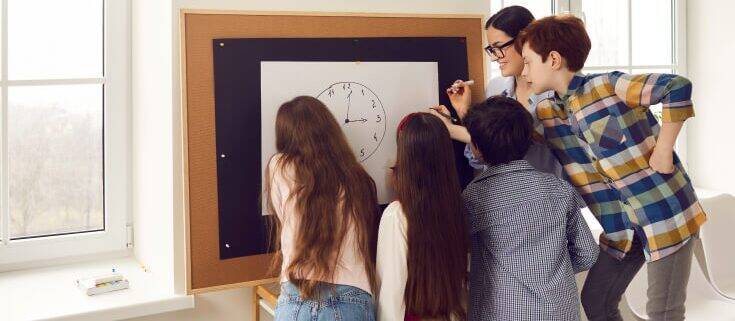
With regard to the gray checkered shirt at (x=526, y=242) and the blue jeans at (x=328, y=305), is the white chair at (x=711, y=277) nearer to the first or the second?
the gray checkered shirt at (x=526, y=242)

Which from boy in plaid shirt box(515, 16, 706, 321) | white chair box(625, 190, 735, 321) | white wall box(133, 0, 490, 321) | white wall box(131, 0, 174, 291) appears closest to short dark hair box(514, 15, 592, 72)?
boy in plaid shirt box(515, 16, 706, 321)

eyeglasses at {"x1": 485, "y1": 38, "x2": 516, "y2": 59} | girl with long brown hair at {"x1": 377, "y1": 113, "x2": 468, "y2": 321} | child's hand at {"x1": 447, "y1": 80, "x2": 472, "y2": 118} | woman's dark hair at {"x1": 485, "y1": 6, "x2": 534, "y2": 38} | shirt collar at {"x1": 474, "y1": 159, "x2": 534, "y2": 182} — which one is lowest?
girl with long brown hair at {"x1": 377, "y1": 113, "x2": 468, "y2": 321}

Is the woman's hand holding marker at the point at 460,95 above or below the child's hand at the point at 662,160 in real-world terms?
above

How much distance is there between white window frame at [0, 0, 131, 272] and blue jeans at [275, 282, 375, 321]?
0.90m

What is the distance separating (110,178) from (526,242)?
139cm

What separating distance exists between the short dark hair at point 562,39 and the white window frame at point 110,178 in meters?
1.32

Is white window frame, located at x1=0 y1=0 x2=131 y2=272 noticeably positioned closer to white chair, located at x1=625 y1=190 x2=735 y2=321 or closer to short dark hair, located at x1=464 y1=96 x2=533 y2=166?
short dark hair, located at x1=464 y1=96 x2=533 y2=166

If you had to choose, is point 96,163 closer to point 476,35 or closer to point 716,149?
point 476,35

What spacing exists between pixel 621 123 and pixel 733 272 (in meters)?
1.51

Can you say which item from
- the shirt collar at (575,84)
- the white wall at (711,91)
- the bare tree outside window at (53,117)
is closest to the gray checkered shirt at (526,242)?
the shirt collar at (575,84)

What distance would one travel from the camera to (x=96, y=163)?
2562 mm

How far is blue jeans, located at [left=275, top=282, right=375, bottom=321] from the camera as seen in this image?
6.18ft

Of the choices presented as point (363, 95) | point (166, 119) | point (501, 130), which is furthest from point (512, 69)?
point (166, 119)

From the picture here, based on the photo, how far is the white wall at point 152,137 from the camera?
2197mm
